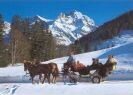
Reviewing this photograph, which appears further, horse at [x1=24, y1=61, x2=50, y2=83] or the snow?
horse at [x1=24, y1=61, x2=50, y2=83]

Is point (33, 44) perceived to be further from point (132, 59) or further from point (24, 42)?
point (132, 59)

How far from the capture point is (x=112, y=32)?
14750 cm

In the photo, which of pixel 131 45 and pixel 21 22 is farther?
pixel 21 22

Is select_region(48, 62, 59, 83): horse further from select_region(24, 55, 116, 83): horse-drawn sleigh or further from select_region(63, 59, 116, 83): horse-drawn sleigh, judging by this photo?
select_region(63, 59, 116, 83): horse-drawn sleigh

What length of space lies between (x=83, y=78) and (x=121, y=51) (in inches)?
1080

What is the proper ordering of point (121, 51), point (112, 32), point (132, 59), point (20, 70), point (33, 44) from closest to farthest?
point (20, 70)
point (132, 59)
point (121, 51)
point (33, 44)
point (112, 32)

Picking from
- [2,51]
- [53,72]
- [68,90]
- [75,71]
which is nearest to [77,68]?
[75,71]

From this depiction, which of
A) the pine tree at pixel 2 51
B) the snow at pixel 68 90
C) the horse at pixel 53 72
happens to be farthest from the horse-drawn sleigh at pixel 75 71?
the pine tree at pixel 2 51

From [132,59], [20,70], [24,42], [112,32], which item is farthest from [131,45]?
[112,32]

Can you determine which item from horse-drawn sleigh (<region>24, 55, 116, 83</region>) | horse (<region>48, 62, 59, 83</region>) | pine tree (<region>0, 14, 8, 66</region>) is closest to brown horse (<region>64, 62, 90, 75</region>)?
horse-drawn sleigh (<region>24, 55, 116, 83</region>)

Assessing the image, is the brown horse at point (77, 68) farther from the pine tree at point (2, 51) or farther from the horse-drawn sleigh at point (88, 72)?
the pine tree at point (2, 51)

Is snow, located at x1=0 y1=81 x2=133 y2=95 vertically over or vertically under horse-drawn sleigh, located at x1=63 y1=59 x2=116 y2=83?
under

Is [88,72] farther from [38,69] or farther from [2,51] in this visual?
[2,51]

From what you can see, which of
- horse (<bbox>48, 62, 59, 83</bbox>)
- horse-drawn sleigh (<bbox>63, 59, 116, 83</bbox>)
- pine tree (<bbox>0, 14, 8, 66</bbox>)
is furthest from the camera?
pine tree (<bbox>0, 14, 8, 66</bbox>)
